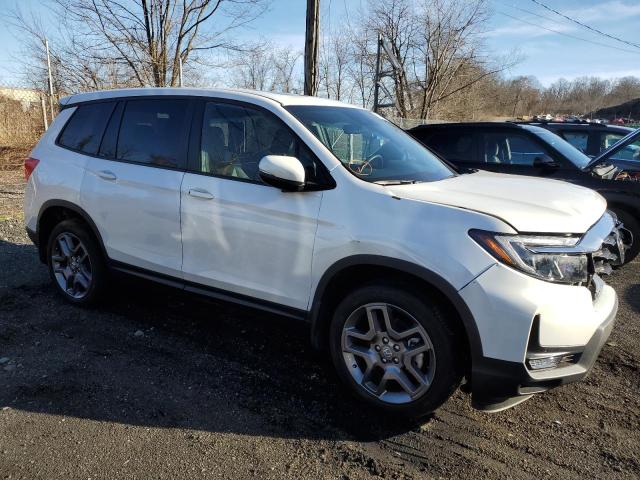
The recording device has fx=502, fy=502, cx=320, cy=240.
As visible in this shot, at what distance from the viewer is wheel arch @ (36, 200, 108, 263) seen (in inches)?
168

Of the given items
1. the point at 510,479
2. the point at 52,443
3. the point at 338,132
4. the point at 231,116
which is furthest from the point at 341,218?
the point at 52,443

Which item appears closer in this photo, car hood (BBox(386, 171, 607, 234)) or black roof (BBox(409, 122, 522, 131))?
car hood (BBox(386, 171, 607, 234))

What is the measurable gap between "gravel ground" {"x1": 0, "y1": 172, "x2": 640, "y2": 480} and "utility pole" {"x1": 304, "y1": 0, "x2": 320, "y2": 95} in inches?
244

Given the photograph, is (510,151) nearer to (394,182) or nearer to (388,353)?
(394,182)

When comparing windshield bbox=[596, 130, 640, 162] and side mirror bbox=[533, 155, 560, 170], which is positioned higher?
windshield bbox=[596, 130, 640, 162]

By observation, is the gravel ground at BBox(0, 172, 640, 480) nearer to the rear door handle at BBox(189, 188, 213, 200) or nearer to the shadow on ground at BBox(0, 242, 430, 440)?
the shadow on ground at BBox(0, 242, 430, 440)

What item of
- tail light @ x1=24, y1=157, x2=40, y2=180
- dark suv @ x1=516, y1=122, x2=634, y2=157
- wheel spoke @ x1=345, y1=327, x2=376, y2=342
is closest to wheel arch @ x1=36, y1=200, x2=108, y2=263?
tail light @ x1=24, y1=157, x2=40, y2=180

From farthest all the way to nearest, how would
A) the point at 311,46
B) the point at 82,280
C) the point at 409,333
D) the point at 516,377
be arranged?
1. the point at 311,46
2. the point at 82,280
3. the point at 409,333
4. the point at 516,377

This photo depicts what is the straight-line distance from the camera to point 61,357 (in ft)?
12.0

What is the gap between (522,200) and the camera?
289cm

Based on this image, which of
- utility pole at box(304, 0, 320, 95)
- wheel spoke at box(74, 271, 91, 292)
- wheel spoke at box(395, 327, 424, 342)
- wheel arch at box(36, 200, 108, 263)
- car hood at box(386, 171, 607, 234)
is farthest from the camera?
utility pole at box(304, 0, 320, 95)

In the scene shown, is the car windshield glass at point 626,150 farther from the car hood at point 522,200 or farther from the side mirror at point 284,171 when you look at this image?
the side mirror at point 284,171

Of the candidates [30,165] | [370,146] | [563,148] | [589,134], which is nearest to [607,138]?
[589,134]

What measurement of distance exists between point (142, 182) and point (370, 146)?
1.76 m
